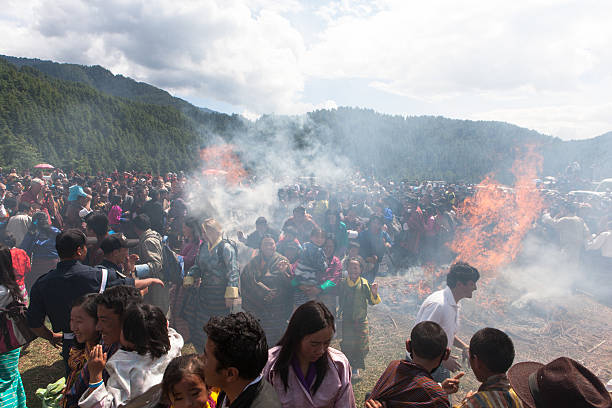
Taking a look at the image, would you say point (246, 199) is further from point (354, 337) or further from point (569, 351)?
point (569, 351)

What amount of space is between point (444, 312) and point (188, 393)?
253 centimetres

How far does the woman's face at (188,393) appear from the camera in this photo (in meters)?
1.93

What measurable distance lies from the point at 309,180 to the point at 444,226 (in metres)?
12.6

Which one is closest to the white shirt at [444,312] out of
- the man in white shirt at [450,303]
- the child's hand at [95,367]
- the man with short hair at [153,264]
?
the man in white shirt at [450,303]

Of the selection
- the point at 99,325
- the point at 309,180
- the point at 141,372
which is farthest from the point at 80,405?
the point at 309,180

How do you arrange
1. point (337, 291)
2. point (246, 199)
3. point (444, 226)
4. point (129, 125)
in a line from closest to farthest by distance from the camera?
point (337, 291), point (444, 226), point (246, 199), point (129, 125)

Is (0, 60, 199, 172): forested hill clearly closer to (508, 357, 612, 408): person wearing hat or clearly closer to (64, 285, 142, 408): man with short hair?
(64, 285, 142, 408): man with short hair

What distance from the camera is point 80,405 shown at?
1.99 metres

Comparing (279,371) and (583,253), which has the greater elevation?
(279,371)

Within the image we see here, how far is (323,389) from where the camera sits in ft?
7.22

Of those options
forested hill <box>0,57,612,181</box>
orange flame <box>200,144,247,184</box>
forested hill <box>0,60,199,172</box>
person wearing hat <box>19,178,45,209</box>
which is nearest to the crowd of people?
person wearing hat <box>19,178,45,209</box>

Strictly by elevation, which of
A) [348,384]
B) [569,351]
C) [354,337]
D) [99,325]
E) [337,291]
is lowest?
[569,351]

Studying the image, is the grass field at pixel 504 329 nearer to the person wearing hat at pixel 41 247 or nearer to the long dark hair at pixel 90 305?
the person wearing hat at pixel 41 247

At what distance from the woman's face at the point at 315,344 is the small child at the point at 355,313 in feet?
9.70
